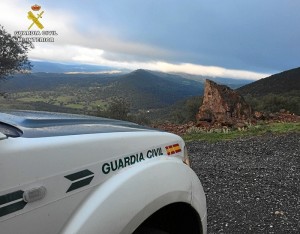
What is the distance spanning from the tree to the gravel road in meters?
16.9

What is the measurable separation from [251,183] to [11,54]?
20.9 metres

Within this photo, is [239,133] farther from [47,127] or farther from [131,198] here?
[47,127]

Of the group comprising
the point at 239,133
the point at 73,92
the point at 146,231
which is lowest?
the point at 73,92

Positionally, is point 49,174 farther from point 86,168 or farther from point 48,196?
point 86,168

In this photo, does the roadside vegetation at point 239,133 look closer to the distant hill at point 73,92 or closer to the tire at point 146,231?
the distant hill at point 73,92

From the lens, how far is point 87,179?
5.93 feet

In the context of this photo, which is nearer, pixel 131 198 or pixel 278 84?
pixel 131 198

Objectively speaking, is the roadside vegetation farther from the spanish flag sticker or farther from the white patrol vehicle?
the white patrol vehicle

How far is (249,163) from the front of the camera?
327 inches

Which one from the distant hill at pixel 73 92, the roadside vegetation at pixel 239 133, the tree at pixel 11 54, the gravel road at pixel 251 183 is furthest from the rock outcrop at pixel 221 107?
the tree at pixel 11 54

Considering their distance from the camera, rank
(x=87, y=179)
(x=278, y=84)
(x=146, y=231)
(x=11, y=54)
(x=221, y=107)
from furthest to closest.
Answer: (x=278, y=84) < (x=11, y=54) < (x=221, y=107) < (x=146, y=231) < (x=87, y=179)

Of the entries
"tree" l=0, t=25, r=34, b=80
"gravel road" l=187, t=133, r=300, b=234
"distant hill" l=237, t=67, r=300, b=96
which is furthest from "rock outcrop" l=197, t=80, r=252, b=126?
"distant hill" l=237, t=67, r=300, b=96

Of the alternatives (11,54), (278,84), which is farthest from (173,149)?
(278,84)

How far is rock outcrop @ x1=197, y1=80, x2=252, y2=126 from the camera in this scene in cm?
1622
